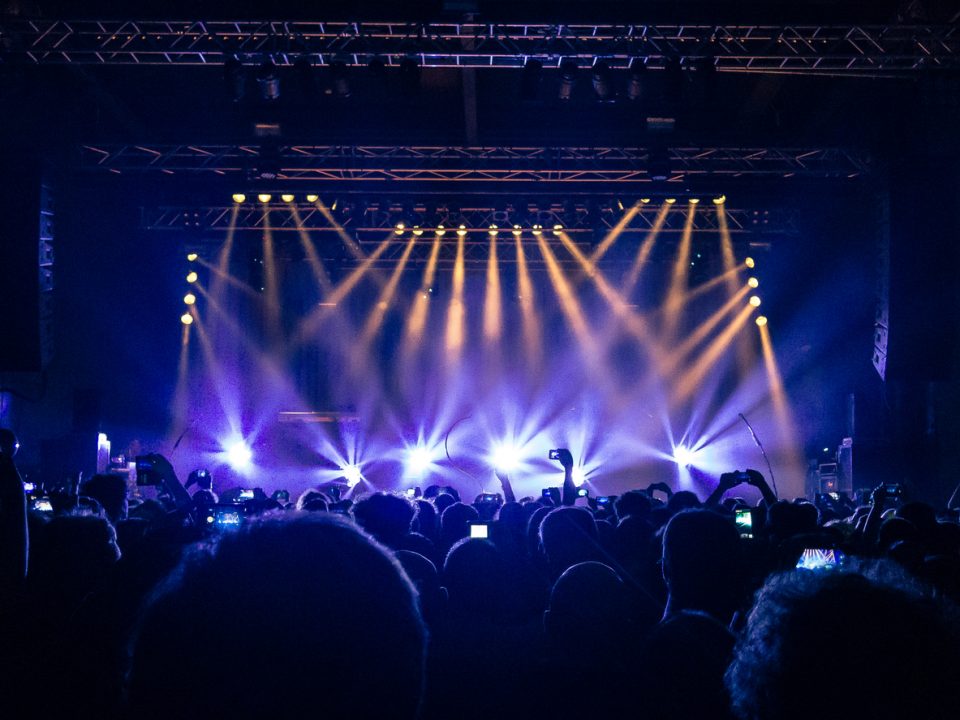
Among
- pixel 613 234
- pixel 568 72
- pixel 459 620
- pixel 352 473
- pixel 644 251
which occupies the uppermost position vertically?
pixel 568 72

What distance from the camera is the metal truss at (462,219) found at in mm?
16484

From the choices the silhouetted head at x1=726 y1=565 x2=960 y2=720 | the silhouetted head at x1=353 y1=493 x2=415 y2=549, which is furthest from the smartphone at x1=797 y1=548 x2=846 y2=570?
the silhouetted head at x1=726 y1=565 x2=960 y2=720

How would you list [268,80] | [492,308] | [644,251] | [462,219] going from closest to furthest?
[268,80] < [462,219] < [644,251] < [492,308]

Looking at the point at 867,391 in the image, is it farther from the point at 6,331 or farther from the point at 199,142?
the point at 6,331

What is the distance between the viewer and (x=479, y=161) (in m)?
15.3

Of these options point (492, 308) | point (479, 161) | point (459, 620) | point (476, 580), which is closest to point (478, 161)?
point (479, 161)

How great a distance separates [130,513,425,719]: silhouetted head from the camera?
45.3 inches

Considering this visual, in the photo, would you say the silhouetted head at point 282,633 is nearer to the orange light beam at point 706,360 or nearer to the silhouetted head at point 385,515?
Answer: the silhouetted head at point 385,515

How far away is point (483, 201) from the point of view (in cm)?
1584

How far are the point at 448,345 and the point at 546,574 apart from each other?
53.2 ft

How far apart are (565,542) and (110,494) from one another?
3919 millimetres

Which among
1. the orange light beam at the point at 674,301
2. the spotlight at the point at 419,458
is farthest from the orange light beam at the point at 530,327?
the spotlight at the point at 419,458

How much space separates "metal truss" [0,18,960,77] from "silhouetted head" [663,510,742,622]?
793 centimetres

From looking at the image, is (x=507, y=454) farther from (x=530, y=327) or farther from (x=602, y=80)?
(x=602, y=80)
